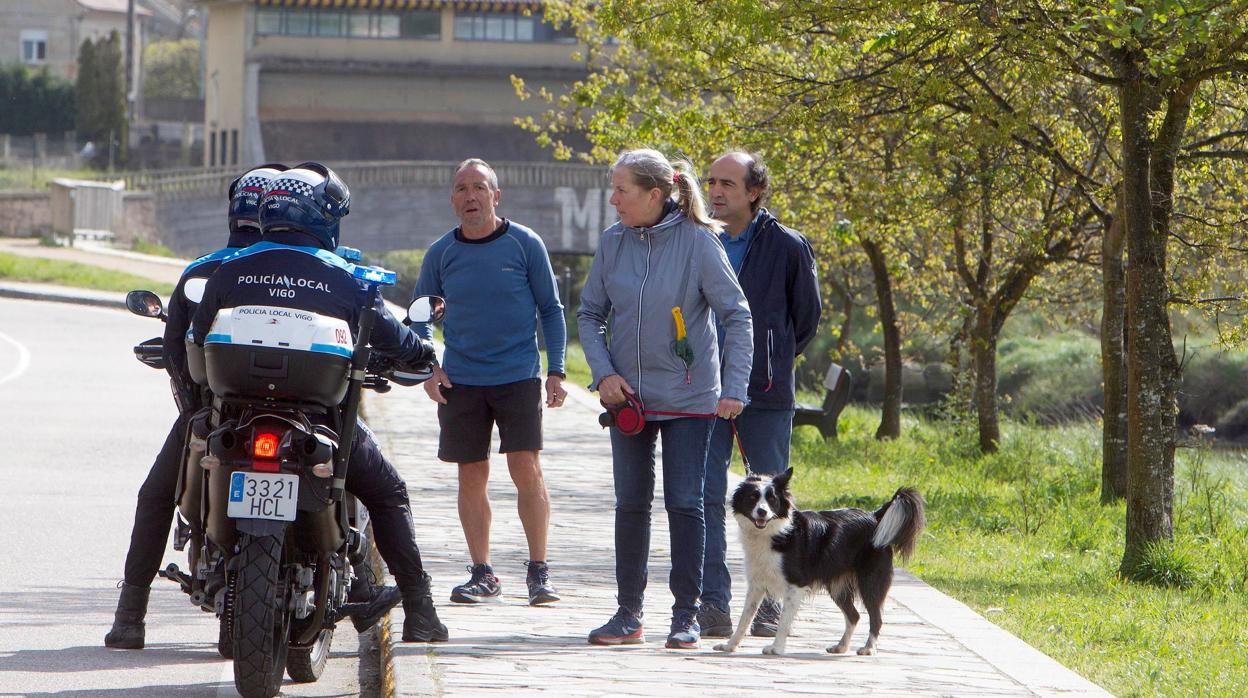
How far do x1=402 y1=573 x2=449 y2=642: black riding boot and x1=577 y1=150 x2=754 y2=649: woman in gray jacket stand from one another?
66cm

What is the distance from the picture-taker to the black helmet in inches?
236

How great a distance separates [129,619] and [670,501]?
2194 millimetres

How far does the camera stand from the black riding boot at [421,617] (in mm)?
6469

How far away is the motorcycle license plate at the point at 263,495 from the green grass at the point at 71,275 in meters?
29.2

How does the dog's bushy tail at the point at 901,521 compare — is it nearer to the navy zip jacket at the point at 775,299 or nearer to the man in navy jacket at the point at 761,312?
the man in navy jacket at the point at 761,312

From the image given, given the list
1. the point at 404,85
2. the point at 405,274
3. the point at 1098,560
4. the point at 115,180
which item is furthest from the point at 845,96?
the point at 404,85

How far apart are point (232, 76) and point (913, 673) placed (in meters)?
74.9

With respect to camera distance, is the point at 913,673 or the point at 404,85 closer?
the point at 913,673

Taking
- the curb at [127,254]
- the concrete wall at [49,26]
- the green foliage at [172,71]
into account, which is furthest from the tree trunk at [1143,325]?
the green foliage at [172,71]

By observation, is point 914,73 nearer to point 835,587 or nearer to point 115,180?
point 835,587

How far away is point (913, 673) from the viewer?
6.51m

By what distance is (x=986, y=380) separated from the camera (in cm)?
1805

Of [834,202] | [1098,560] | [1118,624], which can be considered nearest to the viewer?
[1118,624]

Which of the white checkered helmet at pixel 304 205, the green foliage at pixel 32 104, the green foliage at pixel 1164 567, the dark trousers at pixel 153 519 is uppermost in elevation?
the green foliage at pixel 32 104
